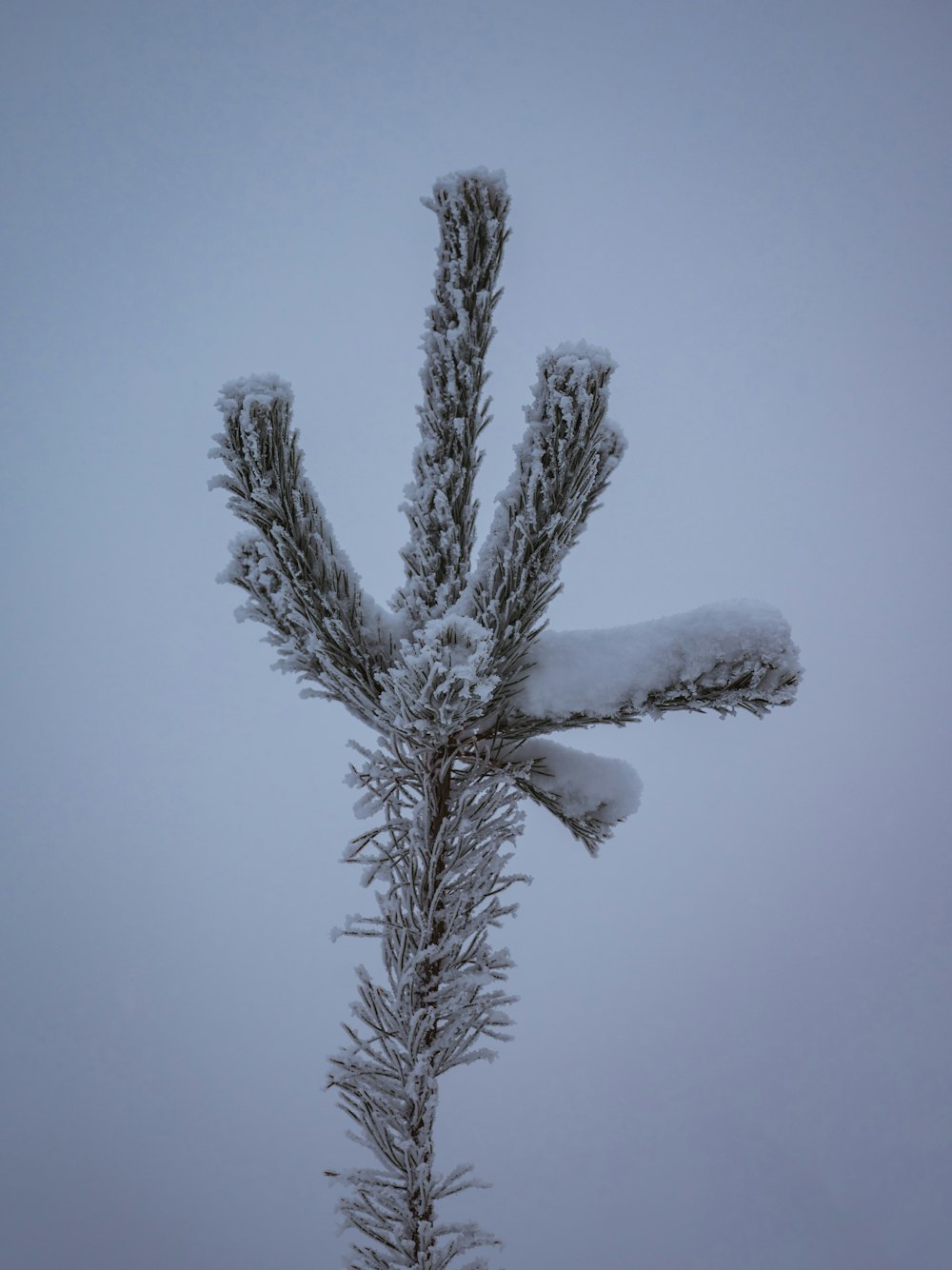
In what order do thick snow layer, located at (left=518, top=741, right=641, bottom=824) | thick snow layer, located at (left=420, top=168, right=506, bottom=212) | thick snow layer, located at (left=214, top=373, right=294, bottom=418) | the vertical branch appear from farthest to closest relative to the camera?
thick snow layer, located at (left=518, top=741, right=641, bottom=824) < the vertical branch < thick snow layer, located at (left=420, top=168, right=506, bottom=212) < thick snow layer, located at (left=214, top=373, right=294, bottom=418)

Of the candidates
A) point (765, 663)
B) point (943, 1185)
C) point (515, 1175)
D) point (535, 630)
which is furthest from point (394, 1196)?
point (943, 1185)

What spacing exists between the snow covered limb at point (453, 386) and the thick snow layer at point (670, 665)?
353mm

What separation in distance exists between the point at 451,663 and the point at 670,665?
0.56 meters

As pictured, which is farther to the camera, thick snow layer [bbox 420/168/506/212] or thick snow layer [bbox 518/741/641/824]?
thick snow layer [bbox 518/741/641/824]

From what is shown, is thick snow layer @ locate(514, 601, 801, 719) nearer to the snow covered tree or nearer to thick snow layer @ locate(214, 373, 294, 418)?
the snow covered tree

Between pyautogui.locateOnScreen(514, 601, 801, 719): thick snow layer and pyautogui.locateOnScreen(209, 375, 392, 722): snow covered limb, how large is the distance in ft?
1.49

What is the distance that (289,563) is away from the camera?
1.45m

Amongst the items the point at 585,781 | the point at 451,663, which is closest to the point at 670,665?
the point at 585,781

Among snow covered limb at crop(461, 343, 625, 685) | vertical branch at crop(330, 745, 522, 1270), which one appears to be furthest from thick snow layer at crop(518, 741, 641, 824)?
snow covered limb at crop(461, 343, 625, 685)

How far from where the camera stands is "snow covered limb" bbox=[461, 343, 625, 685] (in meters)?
1.33

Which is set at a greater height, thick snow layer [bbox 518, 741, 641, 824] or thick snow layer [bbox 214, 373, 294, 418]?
thick snow layer [bbox 214, 373, 294, 418]

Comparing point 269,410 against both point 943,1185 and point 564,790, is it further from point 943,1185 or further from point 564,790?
point 943,1185

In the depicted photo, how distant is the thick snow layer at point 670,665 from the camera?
1.50 metres

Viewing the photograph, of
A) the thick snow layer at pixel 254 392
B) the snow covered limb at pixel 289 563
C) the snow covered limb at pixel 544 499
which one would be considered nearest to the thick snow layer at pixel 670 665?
the snow covered limb at pixel 544 499
